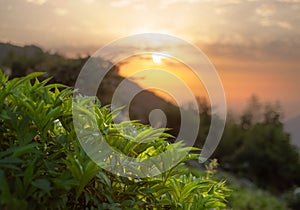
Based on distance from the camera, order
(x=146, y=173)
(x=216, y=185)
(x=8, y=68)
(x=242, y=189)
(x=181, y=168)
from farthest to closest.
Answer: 1. (x=8, y=68)
2. (x=242, y=189)
3. (x=216, y=185)
4. (x=181, y=168)
5. (x=146, y=173)

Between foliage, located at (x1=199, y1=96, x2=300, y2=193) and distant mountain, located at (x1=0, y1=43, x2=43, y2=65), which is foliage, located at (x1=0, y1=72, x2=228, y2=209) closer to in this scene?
foliage, located at (x1=199, y1=96, x2=300, y2=193)

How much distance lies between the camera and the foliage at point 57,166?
1852 mm

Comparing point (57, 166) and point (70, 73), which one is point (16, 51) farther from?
Answer: point (57, 166)

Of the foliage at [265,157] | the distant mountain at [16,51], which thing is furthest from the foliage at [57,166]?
the distant mountain at [16,51]

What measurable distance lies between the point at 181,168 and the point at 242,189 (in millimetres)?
8856

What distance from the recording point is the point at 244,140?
14.4 metres

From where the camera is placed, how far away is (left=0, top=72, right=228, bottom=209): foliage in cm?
185

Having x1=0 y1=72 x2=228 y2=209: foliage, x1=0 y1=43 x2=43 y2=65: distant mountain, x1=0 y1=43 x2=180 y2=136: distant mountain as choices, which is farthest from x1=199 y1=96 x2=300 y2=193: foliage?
x1=0 y1=72 x2=228 y2=209: foliage

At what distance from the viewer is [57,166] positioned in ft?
6.33

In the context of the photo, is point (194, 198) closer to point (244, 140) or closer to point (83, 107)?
point (83, 107)

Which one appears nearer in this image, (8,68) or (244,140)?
(244,140)

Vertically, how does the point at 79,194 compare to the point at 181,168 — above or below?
below

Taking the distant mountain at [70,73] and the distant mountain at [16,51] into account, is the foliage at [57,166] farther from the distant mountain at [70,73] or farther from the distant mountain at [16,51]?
the distant mountain at [16,51]

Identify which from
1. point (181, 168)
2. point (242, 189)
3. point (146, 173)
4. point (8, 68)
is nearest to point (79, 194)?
point (146, 173)
